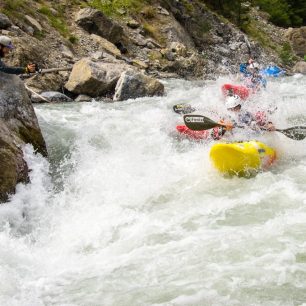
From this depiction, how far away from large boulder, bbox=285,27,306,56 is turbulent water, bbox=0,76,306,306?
79.9 feet

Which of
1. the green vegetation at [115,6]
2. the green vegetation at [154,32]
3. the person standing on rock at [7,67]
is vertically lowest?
the green vegetation at [154,32]

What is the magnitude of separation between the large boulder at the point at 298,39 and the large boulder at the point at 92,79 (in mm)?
21539

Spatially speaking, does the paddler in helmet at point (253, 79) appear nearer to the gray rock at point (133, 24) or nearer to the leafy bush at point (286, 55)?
the gray rock at point (133, 24)

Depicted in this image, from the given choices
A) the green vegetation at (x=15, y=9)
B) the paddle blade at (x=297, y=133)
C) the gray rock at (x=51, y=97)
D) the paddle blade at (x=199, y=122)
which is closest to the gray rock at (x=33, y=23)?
the green vegetation at (x=15, y=9)

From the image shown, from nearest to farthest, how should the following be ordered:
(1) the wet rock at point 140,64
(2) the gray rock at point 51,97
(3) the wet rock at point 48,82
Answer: (2) the gray rock at point 51,97 → (3) the wet rock at point 48,82 → (1) the wet rock at point 140,64

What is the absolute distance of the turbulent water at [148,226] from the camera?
13.4ft

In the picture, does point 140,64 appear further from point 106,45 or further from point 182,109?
point 182,109

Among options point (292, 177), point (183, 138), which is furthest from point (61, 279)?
point (183, 138)

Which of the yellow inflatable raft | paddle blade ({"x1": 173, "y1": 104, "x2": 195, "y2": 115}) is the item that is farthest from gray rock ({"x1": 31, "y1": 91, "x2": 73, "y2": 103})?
the yellow inflatable raft

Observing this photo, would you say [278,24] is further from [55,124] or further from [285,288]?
[285,288]

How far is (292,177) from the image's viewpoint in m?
6.87

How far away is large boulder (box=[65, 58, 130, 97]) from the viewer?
12.0 meters

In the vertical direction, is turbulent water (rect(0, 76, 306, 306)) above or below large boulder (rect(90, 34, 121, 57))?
above

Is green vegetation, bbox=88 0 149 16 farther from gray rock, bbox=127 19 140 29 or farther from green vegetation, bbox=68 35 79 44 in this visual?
green vegetation, bbox=68 35 79 44
